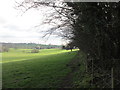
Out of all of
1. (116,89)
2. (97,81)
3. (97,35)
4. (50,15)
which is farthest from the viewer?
(50,15)

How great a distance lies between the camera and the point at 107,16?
3.90 meters

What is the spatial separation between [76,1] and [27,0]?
2.79 meters

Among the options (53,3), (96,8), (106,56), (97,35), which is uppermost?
(53,3)

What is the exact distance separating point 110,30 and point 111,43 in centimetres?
51

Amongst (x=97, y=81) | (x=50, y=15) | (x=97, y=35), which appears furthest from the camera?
(x=50, y=15)

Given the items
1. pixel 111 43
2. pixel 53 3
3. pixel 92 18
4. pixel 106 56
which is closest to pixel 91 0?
pixel 92 18

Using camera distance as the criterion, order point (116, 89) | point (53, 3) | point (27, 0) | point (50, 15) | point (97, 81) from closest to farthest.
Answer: point (116, 89) < point (97, 81) < point (27, 0) < point (53, 3) < point (50, 15)

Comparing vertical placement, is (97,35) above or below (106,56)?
above

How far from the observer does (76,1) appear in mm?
4281

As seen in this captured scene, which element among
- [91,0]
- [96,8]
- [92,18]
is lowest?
[92,18]

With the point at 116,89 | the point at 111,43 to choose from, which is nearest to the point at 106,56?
the point at 111,43

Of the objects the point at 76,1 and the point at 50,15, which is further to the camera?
the point at 50,15

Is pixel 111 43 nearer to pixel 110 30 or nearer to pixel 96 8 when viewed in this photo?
pixel 110 30

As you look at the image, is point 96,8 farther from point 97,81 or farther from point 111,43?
point 97,81
